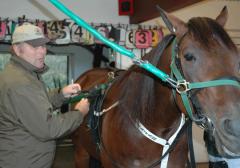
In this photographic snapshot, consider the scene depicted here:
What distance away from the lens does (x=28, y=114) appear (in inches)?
66.4

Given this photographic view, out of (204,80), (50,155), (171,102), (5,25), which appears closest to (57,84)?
(5,25)

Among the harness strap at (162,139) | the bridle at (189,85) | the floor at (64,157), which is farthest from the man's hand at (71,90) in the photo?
the floor at (64,157)

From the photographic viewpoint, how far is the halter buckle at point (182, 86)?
1.43 m

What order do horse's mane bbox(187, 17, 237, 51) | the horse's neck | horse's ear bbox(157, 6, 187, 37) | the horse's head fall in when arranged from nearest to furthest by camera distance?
the horse's head < horse's mane bbox(187, 17, 237, 51) < horse's ear bbox(157, 6, 187, 37) < the horse's neck

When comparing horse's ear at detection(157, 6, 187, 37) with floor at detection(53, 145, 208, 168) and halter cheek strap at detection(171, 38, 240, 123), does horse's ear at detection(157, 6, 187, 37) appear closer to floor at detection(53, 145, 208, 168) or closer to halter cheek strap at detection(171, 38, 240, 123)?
halter cheek strap at detection(171, 38, 240, 123)

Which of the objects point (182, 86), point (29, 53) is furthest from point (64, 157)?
point (182, 86)

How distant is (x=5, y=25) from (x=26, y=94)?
3.39 m

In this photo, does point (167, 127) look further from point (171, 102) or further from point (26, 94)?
point (26, 94)

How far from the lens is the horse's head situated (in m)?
1.28

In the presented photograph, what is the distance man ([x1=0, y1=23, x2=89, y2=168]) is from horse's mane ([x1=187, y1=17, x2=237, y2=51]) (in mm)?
831

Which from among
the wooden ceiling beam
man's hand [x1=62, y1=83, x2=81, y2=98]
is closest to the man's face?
man's hand [x1=62, y1=83, x2=81, y2=98]

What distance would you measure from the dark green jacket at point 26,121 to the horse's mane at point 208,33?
83 cm

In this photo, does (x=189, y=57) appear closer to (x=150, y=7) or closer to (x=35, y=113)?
(x=35, y=113)

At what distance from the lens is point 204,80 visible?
4.44 feet
